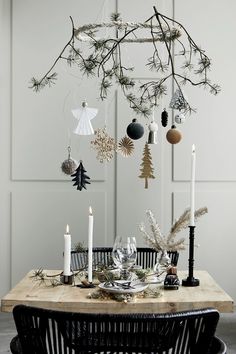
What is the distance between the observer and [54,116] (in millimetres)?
4480

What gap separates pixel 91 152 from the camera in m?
4.48

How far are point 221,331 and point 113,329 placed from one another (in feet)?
8.00

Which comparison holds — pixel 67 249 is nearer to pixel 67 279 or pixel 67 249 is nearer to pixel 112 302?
pixel 67 279

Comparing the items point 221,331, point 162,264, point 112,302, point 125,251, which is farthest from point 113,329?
point 221,331

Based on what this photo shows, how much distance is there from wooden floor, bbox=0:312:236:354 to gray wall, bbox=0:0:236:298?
0.25m

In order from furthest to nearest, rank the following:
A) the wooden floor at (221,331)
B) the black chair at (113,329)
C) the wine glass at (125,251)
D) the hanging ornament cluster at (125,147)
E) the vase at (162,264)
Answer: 1. the wooden floor at (221,331)
2. the hanging ornament cluster at (125,147)
3. the vase at (162,264)
4. the wine glass at (125,251)
5. the black chair at (113,329)

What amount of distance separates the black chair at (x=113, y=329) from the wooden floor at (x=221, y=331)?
181 cm

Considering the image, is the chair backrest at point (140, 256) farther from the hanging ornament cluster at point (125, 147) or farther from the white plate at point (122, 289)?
the white plate at point (122, 289)

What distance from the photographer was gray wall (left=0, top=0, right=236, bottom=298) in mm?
4465

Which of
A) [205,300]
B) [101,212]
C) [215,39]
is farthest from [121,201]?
[205,300]

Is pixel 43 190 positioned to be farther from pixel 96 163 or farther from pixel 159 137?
pixel 159 137

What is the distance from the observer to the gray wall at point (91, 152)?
14.6 ft

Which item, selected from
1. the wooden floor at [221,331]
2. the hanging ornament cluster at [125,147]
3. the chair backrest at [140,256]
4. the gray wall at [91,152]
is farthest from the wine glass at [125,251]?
the gray wall at [91,152]

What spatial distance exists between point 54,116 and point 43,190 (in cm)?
54
